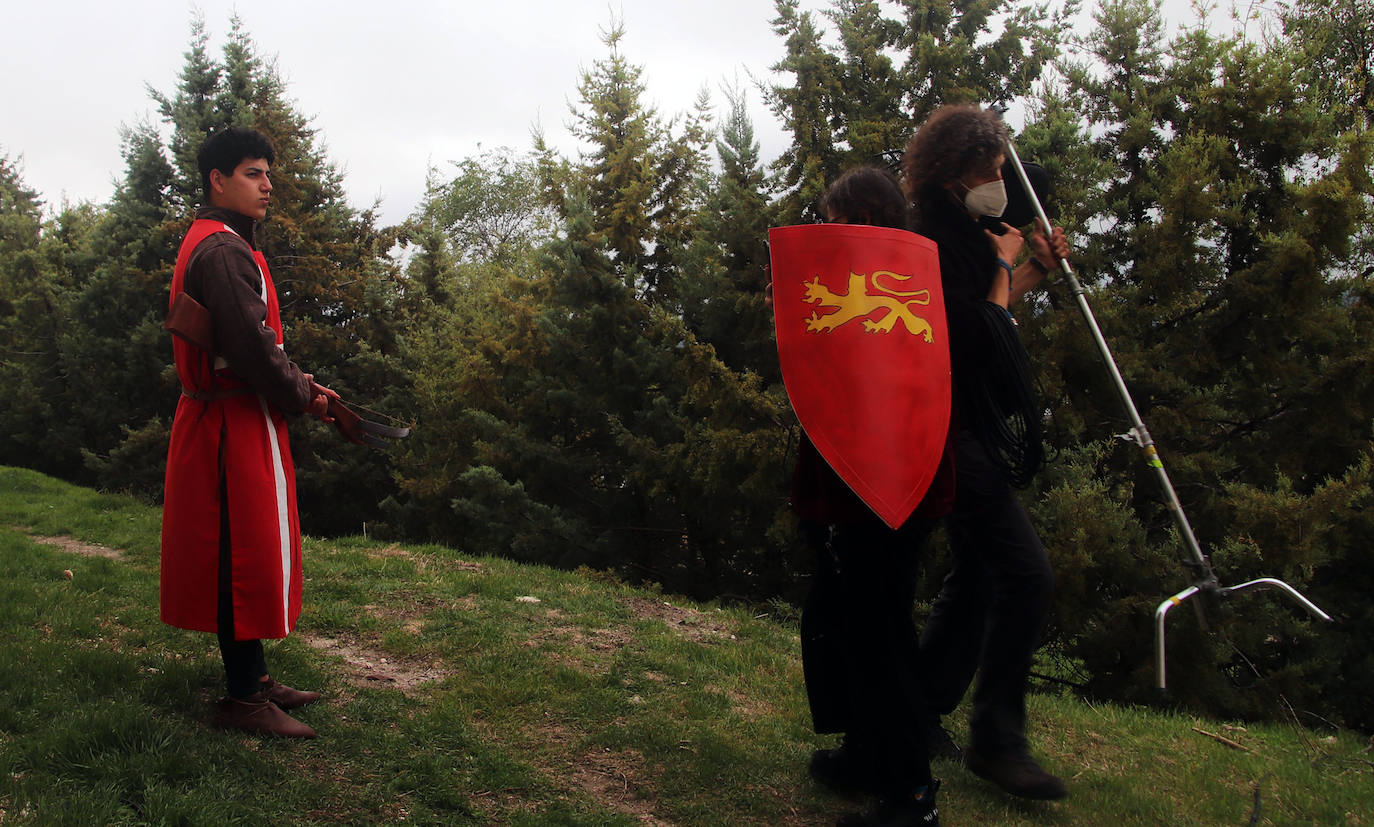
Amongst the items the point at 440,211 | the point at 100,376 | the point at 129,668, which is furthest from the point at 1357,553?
the point at 440,211

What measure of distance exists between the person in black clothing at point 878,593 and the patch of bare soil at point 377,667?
1.94 meters

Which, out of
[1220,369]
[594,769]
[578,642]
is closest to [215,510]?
[594,769]

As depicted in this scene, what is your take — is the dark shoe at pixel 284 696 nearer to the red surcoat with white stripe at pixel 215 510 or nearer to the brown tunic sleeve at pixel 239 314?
the red surcoat with white stripe at pixel 215 510

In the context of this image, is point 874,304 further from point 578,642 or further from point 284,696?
point 578,642

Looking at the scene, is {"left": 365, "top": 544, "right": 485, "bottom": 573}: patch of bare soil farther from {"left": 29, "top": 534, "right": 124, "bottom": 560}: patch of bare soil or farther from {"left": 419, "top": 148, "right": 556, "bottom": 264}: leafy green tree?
{"left": 419, "top": 148, "right": 556, "bottom": 264}: leafy green tree

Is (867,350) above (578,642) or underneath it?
above

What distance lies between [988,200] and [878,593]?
123 cm

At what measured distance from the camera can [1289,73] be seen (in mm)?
9180

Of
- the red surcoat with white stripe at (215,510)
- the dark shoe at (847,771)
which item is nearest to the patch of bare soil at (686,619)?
the dark shoe at (847,771)

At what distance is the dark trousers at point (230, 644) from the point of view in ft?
9.74

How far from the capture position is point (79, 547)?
759 cm

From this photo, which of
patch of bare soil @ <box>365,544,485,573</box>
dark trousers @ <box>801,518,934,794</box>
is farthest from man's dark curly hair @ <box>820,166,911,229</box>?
patch of bare soil @ <box>365,544,485,573</box>

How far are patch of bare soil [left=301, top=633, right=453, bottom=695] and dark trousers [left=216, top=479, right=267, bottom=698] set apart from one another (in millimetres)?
657

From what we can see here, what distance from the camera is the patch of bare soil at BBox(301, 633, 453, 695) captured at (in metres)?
3.78
